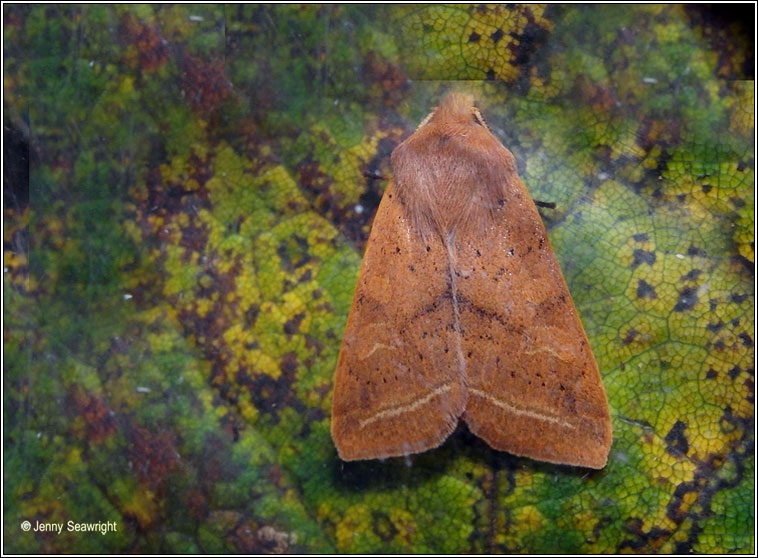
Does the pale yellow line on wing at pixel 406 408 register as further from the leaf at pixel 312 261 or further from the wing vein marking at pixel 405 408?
the leaf at pixel 312 261

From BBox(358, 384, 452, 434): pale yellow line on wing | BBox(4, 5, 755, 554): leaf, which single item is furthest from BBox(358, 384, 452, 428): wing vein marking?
BBox(4, 5, 755, 554): leaf

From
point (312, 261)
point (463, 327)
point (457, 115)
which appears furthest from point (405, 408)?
point (457, 115)

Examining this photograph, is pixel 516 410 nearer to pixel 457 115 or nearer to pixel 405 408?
pixel 405 408

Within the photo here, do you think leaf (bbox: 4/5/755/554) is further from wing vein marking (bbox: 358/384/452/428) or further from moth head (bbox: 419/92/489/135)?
wing vein marking (bbox: 358/384/452/428)

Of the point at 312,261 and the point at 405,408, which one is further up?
the point at 312,261

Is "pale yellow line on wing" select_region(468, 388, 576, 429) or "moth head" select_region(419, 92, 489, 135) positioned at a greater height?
"moth head" select_region(419, 92, 489, 135)

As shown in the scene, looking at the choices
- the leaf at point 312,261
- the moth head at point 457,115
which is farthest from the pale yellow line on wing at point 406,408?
the moth head at point 457,115
